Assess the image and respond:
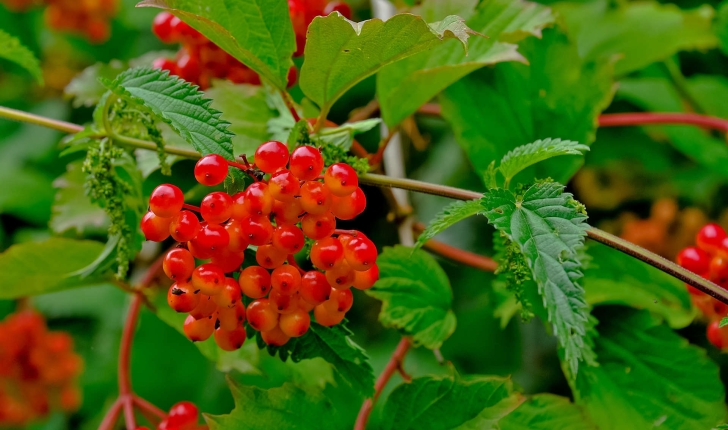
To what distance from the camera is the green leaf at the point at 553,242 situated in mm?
544

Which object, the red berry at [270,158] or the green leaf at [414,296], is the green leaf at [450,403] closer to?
the green leaf at [414,296]

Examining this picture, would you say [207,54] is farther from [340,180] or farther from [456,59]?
[340,180]

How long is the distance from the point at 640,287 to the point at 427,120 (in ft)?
2.99

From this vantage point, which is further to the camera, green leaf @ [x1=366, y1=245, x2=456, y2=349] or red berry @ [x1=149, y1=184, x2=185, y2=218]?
green leaf @ [x1=366, y1=245, x2=456, y2=349]

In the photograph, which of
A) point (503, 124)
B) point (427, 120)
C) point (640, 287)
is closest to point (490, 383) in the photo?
point (640, 287)

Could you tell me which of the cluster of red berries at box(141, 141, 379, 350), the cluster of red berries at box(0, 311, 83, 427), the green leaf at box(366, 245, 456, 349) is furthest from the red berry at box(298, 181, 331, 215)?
the cluster of red berries at box(0, 311, 83, 427)

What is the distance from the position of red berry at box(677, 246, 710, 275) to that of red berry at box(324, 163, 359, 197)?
52 cm

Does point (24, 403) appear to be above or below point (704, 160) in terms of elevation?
below

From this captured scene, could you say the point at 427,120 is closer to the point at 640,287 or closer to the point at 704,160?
the point at 704,160

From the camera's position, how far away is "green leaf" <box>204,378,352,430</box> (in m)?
0.78

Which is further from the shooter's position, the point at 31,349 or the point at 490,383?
the point at 31,349

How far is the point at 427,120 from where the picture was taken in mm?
1740

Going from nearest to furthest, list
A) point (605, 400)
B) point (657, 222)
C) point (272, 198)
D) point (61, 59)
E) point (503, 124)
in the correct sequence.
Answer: point (272, 198)
point (605, 400)
point (503, 124)
point (657, 222)
point (61, 59)

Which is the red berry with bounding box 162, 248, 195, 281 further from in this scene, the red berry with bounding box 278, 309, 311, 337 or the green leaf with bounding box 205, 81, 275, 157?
the green leaf with bounding box 205, 81, 275, 157
